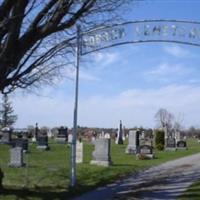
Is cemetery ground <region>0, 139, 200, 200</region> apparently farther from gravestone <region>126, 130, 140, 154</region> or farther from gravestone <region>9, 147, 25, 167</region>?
gravestone <region>126, 130, 140, 154</region>

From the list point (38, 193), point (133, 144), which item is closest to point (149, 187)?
point (38, 193)

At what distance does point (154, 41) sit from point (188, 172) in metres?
5.31

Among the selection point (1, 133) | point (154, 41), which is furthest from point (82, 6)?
point (1, 133)

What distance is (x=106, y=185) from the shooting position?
16.6 meters

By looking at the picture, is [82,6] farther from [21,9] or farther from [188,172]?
[188,172]

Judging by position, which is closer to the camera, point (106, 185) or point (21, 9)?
point (21, 9)

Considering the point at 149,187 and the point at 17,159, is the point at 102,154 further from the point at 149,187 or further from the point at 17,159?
the point at 149,187

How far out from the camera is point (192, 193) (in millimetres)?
13680

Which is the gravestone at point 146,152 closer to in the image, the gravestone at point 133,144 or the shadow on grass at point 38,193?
the gravestone at point 133,144

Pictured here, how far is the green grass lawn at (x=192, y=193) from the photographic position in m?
13.0

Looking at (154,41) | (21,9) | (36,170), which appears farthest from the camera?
(36,170)

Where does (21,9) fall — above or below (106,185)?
above

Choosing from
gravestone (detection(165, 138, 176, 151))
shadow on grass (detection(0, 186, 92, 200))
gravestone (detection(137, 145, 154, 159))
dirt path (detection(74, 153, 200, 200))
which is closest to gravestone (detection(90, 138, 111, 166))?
dirt path (detection(74, 153, 200, 200))

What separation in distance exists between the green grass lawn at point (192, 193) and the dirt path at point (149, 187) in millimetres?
192
